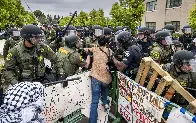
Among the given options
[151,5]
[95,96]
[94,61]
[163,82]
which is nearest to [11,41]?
[94,61]

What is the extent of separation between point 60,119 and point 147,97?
2.01 metres

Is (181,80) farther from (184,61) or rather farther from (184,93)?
(184,93)

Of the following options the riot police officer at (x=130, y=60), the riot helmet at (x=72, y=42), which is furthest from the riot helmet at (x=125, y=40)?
the riot helmet at (x=72, y=42)

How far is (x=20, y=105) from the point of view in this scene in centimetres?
269

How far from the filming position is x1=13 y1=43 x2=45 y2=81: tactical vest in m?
5.17

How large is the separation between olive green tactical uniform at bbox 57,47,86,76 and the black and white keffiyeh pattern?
12.3ft

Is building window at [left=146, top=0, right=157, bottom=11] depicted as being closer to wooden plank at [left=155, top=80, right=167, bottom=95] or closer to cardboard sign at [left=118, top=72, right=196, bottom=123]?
cardboard sign at [left=118, top=72, right=196, bottom=123]

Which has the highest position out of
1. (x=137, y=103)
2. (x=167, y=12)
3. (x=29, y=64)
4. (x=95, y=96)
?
(x=167, y=12)

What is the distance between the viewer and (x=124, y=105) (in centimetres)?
579

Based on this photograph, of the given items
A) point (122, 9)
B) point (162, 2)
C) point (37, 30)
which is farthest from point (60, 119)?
point (162, 2)

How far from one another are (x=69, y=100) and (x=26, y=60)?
1164mm

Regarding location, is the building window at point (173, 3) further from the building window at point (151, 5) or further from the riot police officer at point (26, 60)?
the riot police officer at point (26, 60)

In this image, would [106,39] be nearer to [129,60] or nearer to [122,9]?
[129,60]

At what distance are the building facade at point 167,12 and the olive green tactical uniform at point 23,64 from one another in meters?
28.3
